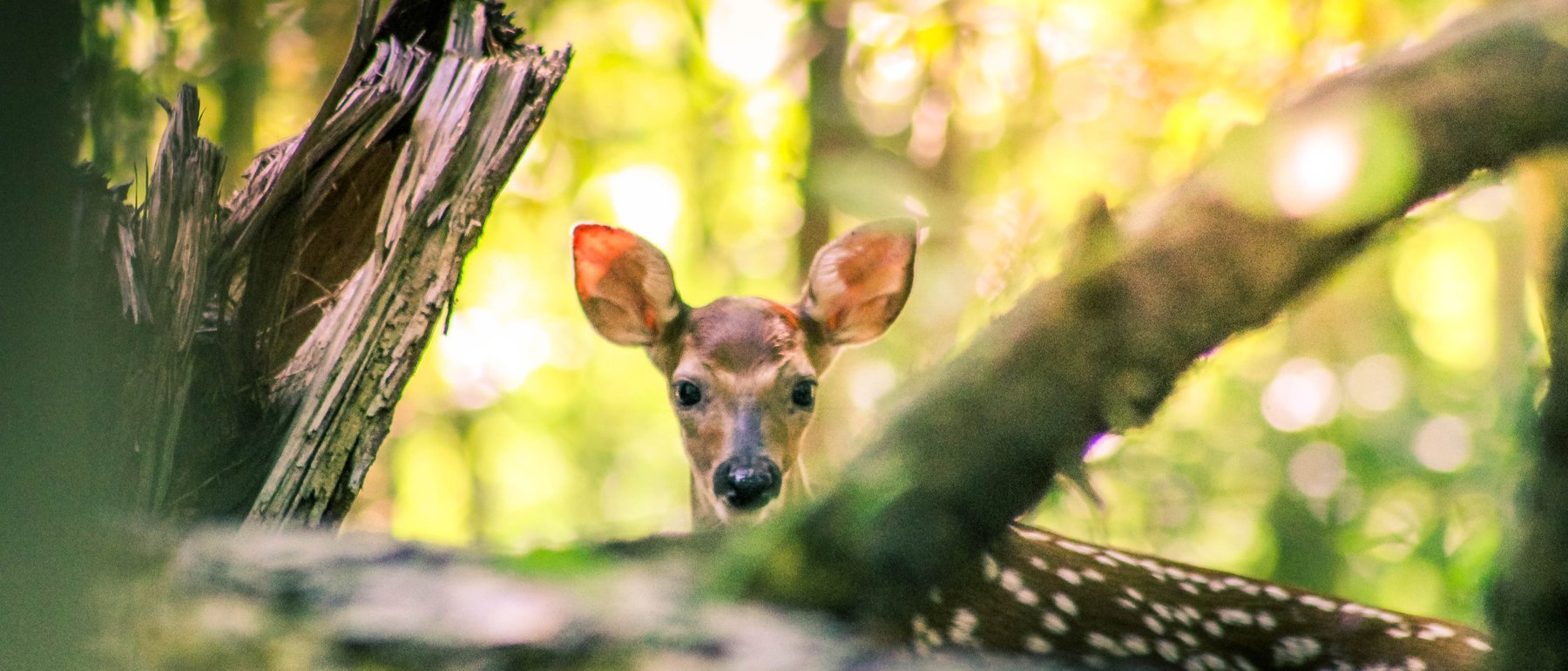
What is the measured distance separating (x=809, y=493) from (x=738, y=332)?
0.57 m

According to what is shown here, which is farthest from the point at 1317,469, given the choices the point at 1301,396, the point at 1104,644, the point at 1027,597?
the point at 1027,597

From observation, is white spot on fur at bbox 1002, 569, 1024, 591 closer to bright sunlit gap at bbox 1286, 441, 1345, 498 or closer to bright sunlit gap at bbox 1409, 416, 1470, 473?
bright sunlit gap at bbox 1409, 416, 1470, 473

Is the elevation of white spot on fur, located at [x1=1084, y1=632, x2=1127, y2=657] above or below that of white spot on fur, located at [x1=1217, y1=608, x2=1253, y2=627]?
below

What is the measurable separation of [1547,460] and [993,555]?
1.19m

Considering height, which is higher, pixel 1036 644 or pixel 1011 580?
pixel 1011 580

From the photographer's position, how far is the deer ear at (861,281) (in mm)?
3176

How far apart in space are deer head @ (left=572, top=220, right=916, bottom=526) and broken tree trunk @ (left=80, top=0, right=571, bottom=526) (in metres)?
0.90

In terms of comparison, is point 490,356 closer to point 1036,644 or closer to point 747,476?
point 747,476

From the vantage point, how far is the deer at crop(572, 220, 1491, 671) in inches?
115

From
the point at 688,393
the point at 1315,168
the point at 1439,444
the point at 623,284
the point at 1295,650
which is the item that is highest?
the point at 1439,444

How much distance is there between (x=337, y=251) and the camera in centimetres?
239

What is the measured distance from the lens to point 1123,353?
2.13 metres

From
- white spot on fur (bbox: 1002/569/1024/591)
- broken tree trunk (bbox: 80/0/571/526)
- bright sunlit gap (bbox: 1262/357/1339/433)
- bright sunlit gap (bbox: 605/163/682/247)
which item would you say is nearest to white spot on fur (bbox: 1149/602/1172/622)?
white spot on fur (bbox: 1002/569/1024/591)

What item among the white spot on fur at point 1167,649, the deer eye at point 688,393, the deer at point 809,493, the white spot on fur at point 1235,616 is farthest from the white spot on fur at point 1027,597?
the deer eye at point 688,393
